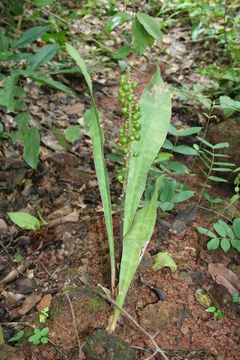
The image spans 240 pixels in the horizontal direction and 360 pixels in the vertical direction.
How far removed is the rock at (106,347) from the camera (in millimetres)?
935

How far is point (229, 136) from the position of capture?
183 cm

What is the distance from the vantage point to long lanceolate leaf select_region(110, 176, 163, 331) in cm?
97

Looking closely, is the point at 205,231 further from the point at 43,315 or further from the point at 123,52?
the point at 123,52

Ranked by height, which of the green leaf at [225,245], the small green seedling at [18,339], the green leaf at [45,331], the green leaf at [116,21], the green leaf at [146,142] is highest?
the green leaf at [116,21]

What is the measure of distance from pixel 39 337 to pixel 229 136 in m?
1.28

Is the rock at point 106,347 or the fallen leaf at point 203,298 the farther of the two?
the fallen leaf at point 203,298

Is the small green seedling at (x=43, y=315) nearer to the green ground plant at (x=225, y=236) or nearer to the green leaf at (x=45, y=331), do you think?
the green leaf at (x=45, y=331)

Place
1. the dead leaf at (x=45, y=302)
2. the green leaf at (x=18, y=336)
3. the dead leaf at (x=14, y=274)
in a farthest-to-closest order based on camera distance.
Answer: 1. the dead leaf at (x=14, y=274)
2. the dead leaf at (x=45, y=302)
3. the green leaf at (x=18, y=336)

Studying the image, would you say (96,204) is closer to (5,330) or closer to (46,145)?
(46,145)

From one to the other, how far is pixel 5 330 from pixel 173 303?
0.50m

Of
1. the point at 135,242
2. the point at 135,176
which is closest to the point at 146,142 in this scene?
the point at 135,176

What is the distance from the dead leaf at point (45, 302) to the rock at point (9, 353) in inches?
5.9

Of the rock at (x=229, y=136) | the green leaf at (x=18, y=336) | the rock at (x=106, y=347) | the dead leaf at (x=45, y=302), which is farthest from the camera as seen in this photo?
the rock at (x=229, y=136)

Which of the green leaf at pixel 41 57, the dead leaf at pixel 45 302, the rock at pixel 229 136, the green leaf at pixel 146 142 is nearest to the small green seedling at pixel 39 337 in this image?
the dead leaf at pixel 45 302
